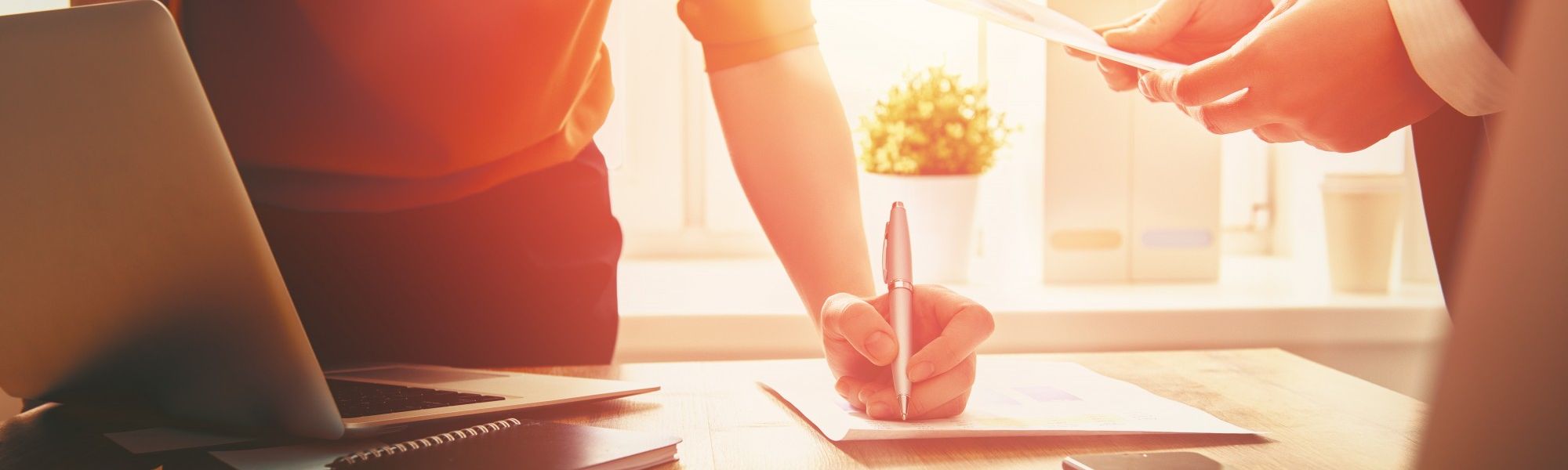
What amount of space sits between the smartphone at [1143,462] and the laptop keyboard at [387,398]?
1.14 ft

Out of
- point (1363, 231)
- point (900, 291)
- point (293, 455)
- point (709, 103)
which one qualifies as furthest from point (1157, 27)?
point (709, 103)

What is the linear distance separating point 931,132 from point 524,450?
4.97 ft

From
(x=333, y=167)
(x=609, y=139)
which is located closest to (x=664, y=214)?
Answer: (x=609, y=139)

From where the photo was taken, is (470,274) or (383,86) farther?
(470,274)

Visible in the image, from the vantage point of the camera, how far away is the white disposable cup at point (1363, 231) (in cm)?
191

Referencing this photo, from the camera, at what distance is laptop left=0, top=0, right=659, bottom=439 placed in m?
0.40

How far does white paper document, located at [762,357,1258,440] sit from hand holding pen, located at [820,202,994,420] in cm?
1

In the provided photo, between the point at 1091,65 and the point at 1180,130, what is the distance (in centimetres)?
22

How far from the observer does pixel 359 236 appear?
96cm

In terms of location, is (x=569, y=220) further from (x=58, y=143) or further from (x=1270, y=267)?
(x=1270, y=267)

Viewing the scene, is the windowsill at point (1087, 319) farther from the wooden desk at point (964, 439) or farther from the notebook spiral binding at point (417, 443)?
the notebook spiral binding at point (417, 443)

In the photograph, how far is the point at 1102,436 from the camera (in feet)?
1.94

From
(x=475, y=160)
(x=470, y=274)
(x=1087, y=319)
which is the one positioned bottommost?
(x=1087, y=319)

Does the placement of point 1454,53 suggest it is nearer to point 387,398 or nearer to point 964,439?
point 964,439
